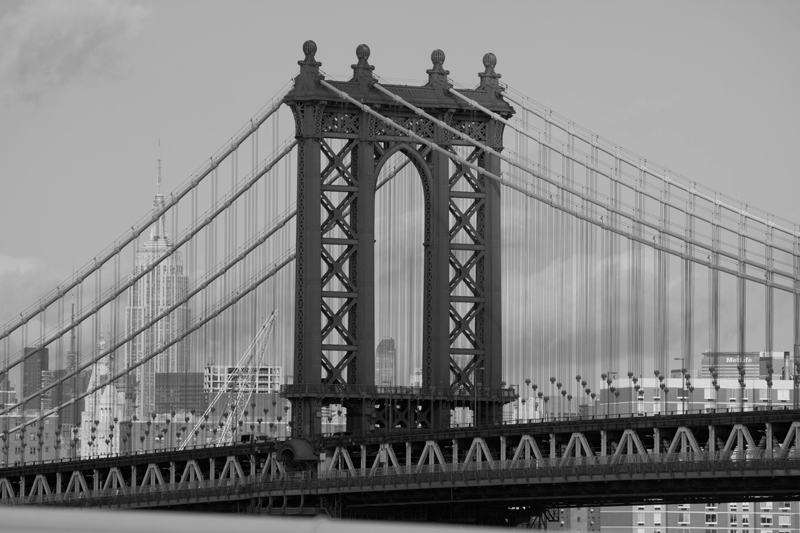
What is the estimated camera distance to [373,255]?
10612cm

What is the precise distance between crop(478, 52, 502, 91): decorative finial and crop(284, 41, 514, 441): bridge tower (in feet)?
0.45

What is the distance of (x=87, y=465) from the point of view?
12494cm

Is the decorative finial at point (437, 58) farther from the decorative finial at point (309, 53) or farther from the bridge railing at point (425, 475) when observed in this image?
the bridge railing at point (425, 475)

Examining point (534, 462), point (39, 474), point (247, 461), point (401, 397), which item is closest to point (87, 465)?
point (39, 474)

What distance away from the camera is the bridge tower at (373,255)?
10550 cm

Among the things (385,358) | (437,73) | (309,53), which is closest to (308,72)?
(309,53)

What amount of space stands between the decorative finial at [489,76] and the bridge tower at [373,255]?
0.45 ft

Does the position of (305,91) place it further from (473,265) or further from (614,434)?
(614,434)

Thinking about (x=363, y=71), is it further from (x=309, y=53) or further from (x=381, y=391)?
(x=381, y=391)

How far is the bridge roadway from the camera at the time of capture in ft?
284

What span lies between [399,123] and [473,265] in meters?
9.49

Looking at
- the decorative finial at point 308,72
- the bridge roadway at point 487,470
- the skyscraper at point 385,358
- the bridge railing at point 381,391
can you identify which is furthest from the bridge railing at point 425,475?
the decorative finial at point 308,72

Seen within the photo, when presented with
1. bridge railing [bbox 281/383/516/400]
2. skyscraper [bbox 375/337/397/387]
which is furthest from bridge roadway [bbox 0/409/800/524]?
skyscraper [bbox 375/337/397/387]

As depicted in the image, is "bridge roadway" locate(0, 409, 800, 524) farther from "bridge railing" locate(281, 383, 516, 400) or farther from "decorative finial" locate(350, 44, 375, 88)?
"decorative finial" locate(350, 44, 375, 88)
